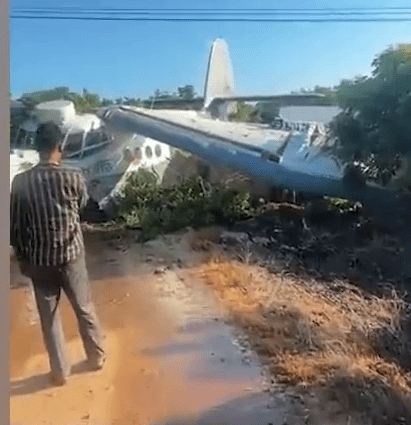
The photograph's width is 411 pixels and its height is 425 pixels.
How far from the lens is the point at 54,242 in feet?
4.65

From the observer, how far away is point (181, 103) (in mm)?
1389

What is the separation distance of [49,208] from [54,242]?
0.07 metres

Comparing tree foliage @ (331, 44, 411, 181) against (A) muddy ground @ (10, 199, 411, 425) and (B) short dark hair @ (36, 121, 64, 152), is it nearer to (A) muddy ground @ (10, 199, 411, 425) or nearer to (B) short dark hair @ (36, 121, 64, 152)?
(A) muddy ground @ (10, 199, 411, 425)

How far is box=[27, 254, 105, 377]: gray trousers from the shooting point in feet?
4.65

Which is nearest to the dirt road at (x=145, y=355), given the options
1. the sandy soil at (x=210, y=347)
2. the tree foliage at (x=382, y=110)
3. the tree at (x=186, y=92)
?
the sandy soil at (x=210, y=347)

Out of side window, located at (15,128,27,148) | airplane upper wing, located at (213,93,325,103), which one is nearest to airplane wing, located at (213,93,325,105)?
airplane upper wing, located at (213,93,325,103)

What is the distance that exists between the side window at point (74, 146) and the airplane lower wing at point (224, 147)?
0.21 ft

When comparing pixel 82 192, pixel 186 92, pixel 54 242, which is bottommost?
pixel 54 242

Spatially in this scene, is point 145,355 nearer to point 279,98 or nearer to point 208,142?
point 208,142

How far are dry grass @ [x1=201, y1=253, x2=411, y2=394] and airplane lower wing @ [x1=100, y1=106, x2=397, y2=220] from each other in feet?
0.60

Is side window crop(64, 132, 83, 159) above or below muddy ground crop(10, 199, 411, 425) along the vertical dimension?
above

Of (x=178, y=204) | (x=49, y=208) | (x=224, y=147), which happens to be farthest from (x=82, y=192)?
(x=224, y=147)

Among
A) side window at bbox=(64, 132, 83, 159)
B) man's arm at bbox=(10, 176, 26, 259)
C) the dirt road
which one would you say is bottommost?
the dirt road

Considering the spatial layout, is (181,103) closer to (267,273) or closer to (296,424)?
(267,273)
